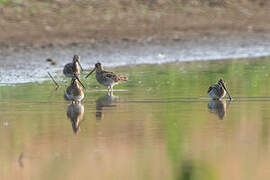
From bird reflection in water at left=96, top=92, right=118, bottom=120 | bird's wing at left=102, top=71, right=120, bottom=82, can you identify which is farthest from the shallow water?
bird's wing at left=102, top=71, right=120, bottom=82

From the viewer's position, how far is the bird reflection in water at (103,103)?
11.1 metres

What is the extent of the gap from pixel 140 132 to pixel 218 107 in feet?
7.20

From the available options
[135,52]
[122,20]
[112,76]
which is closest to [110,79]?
[112,76]

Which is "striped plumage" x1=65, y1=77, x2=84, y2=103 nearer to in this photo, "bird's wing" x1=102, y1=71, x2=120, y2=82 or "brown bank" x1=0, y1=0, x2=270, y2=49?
"bird's wing" x1=102, y1=71, x2=120, y2=82

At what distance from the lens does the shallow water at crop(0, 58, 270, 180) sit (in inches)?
311

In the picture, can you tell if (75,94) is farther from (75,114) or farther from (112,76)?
(112,76)

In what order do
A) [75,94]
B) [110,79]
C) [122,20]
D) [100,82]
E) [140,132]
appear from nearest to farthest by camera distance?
[140,132] < [75,94] < [110,79] < [100,82] < [122,20]

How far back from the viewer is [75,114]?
11.1m

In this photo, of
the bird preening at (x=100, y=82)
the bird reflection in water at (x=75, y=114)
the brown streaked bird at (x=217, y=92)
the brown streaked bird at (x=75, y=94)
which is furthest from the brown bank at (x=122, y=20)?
the brown streaked bird at (x=217, y=92)

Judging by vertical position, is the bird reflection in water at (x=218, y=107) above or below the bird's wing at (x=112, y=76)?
below

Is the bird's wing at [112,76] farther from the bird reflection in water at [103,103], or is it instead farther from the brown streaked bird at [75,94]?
the brown streaked bird at [75,94]

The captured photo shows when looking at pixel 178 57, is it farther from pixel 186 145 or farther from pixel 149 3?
pixel 186 145

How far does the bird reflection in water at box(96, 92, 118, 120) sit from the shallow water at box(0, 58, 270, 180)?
1cm

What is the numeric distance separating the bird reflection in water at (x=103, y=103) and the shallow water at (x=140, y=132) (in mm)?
12
